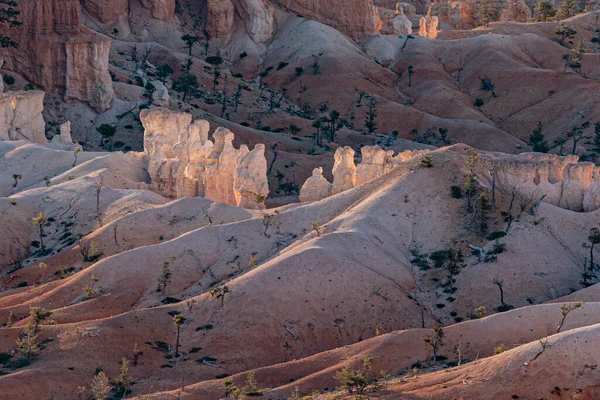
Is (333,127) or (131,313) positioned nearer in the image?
(131,313)

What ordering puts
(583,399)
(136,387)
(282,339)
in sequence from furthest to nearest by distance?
1. (282,339)
2. (136,387)
3. (583,399)

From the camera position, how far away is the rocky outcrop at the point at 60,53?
14800cm

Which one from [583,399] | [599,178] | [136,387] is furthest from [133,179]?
[583,399]

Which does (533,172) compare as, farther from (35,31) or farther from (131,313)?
(35,31)

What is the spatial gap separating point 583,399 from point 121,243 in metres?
44.2

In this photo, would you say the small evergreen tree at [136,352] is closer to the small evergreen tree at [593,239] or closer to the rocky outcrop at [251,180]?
the small evergreen tree at [593,239]

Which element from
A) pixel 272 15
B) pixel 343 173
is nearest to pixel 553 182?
pixel 343 173

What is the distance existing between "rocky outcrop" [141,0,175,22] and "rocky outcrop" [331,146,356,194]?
74.5 metres

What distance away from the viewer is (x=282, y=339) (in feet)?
275

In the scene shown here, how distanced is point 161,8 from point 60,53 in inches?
1480

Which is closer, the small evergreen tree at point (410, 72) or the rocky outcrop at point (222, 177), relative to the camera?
the rocky outcrop at point (222, 177)

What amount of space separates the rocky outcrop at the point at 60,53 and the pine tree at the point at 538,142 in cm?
4338

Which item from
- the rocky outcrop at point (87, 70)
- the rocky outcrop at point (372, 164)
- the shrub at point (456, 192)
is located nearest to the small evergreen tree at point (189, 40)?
the rocky outcrop at point (87, 70)

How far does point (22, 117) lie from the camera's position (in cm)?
13300
